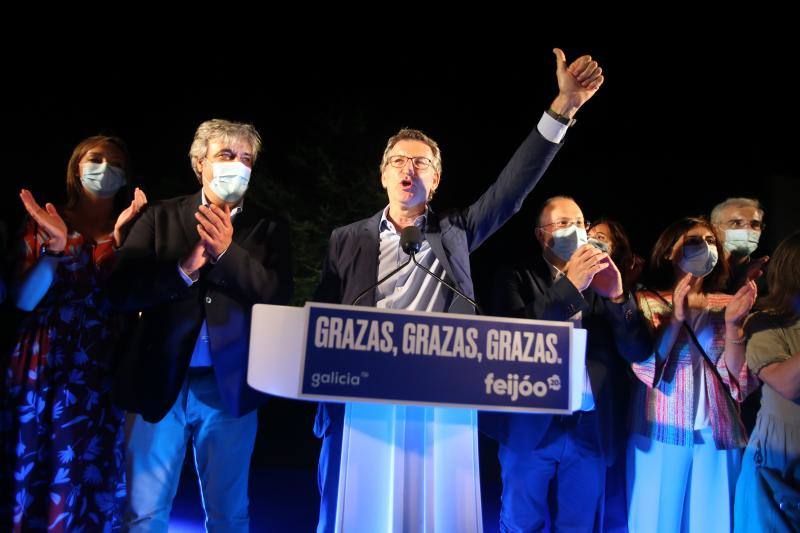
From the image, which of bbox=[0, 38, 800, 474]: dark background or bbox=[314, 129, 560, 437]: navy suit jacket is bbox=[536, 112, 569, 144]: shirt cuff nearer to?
bbox=[314, 129, 560, 437]: navy suit jacket

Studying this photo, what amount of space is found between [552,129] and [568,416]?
4.20ft

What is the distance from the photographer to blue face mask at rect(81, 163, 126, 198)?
259 centimetres

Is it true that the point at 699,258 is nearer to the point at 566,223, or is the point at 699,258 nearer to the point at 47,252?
the point at 566,223

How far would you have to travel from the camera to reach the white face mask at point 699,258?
2.95 meters

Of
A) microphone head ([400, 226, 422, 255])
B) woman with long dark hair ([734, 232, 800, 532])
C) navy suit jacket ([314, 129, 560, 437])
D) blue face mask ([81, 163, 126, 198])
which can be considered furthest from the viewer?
blue face mask ([81, 163, 126, 198])

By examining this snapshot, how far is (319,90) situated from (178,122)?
50.5 inches

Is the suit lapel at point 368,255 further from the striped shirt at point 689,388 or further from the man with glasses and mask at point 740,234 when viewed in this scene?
the man with glasses and mask at point 740,234

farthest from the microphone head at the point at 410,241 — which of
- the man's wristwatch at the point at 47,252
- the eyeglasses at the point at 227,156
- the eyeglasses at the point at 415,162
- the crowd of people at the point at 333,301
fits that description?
the man's wristwatch at the point at 47,252

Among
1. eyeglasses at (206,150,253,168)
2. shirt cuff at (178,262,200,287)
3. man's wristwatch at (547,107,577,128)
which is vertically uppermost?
man's wristwatch at (547,107,577,128)

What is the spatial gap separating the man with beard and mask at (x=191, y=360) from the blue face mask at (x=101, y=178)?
307 millimetres

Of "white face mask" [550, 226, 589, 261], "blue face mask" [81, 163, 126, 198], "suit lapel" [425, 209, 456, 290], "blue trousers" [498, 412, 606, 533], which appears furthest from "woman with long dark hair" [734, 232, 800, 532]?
"blue face mask" [81, 163, 126, 198]

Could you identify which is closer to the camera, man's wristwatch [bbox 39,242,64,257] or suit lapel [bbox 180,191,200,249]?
man's wristwatch [bbox 39,242,64,257]

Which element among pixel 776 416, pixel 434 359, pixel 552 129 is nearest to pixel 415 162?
pixel 552 129

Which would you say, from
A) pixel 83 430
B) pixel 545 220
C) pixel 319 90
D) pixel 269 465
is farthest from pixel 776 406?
pixel 319 90
